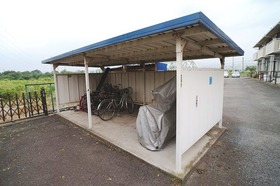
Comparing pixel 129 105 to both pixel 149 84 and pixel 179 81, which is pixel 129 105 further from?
pixel 179 81

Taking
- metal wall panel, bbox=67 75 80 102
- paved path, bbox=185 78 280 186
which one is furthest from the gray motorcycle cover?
metal wall panel, bbox=67 75 80 102

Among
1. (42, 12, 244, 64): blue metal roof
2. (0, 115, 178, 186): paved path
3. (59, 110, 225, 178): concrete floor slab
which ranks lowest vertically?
(0, 115, 178, 186): paved path

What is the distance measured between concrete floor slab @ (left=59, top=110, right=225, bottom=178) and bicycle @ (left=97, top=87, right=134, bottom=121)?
0.34 metres

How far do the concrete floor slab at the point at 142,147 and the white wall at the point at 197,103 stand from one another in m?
0.26

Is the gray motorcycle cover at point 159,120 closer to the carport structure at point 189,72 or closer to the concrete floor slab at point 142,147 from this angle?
the concrete floor slab at point 142,147

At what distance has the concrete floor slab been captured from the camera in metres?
2.32

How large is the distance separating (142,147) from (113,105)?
2.31 m

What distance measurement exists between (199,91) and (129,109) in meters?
3.48

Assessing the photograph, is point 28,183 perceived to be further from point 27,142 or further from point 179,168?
point 179,168

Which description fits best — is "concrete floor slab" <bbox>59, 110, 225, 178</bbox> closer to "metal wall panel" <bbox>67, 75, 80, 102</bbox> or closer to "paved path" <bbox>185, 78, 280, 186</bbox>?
"paved path" <bbox>185, 78, 280, 186</bbox>

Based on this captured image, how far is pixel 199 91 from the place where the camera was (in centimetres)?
254

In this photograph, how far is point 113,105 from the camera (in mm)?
4824

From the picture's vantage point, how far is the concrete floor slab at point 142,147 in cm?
232

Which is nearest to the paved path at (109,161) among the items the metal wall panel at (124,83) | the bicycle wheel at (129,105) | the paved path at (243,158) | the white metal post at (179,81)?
the paved path at (243,158)
